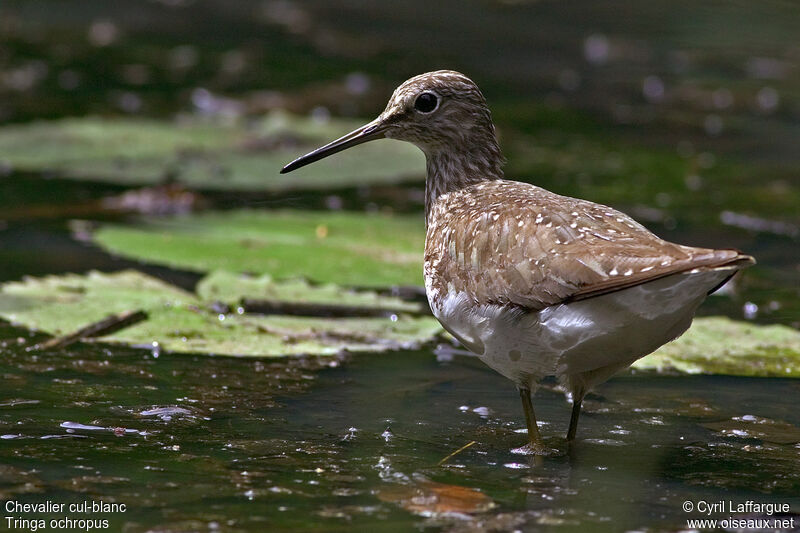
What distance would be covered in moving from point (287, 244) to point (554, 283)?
13.5ft

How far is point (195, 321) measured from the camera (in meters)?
7.02

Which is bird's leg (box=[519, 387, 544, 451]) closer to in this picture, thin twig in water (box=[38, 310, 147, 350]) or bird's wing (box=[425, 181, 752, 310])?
bird's wing (box=[425, 181, 752, 310])

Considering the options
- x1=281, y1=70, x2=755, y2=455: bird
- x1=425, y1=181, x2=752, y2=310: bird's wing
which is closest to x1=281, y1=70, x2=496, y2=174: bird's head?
x1=281, y1=70, x2=755, y2=455: bird

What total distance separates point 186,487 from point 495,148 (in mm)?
2648

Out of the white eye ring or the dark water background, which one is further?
the white eye ring

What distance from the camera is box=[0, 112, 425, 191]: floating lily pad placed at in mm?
10930

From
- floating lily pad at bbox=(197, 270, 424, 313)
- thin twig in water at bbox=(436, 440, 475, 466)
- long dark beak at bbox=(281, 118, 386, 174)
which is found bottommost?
thin twig in water at bbox=(436, 440, 475, 466)

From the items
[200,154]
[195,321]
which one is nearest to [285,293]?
[195,321]

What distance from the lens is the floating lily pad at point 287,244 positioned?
8.28m

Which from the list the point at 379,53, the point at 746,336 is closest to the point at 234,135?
the point at 379,53

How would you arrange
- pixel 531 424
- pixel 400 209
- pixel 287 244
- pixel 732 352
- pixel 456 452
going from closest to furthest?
pixel 456 452 → pixel 531 424 → pixel 732 352 → pixel 287 244 → pixel 400 209

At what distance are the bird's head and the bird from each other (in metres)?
0.27

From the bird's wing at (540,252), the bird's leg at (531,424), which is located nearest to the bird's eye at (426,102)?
the bird's wing at (540,252)

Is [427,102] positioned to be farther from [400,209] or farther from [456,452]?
[400,209]
